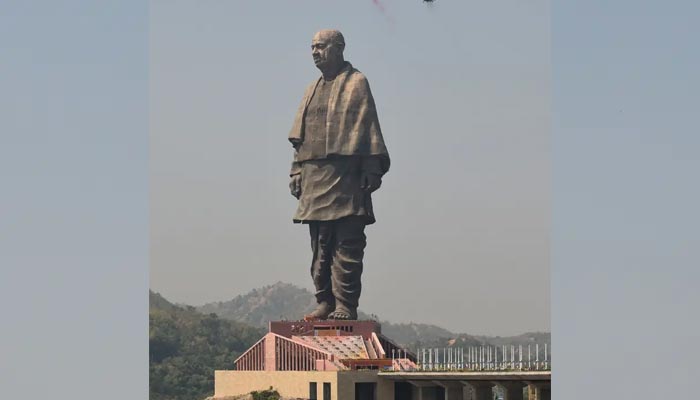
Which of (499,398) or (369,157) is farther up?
(369,157)

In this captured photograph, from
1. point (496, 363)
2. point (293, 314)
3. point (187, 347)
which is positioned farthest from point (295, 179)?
point (293, 314)

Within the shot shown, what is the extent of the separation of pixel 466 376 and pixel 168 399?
2489 cm

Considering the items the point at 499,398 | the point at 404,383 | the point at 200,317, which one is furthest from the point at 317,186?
the point at 200,317

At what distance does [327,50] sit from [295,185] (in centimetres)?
462

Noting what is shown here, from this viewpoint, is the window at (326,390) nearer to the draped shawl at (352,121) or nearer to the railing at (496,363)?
the railing at (496,363)

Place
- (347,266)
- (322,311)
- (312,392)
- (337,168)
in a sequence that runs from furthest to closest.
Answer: (322,311), (347,266), (337,168), (312,392)

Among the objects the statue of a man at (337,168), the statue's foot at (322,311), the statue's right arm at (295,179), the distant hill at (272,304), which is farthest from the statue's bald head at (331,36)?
the distant hill at (272,304)

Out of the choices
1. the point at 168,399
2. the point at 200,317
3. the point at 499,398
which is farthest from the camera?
the point at 200,317

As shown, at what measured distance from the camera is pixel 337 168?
6334 centimetres

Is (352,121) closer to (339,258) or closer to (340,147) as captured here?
(340,147)

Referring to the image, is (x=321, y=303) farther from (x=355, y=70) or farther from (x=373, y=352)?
(x=355, y=70)

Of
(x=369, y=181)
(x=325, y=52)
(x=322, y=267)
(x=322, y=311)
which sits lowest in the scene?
(x=322, y=311)

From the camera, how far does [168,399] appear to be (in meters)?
80.2

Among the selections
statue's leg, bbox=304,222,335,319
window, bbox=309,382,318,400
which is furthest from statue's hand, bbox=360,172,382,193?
window, bbox=309,382,318,400
